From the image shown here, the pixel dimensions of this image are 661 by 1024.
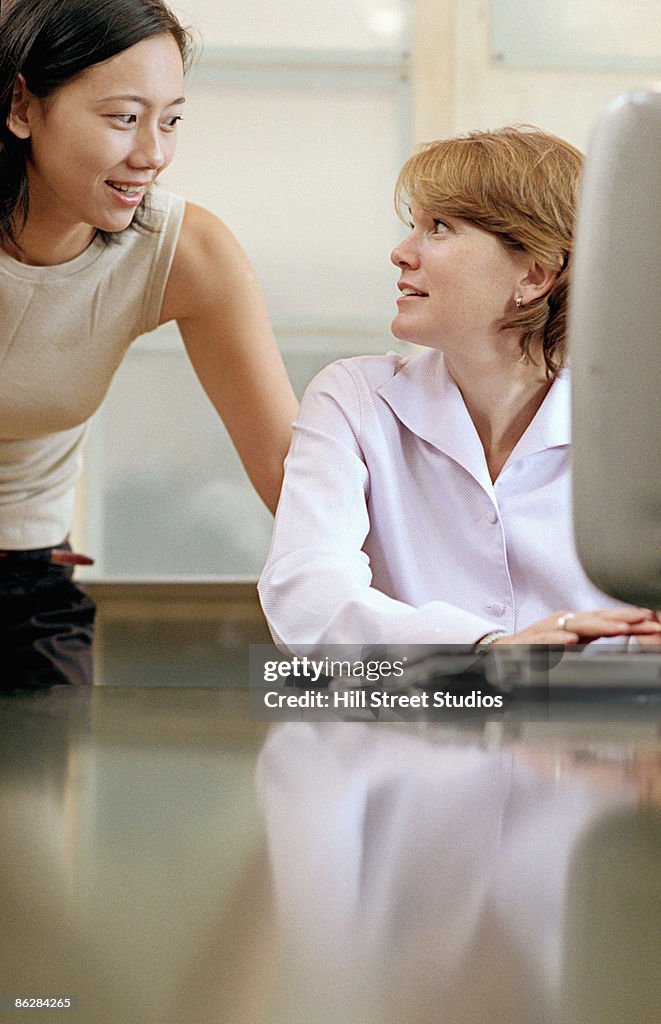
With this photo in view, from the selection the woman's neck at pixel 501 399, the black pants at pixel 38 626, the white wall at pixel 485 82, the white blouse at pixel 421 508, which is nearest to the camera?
the white blouse at pixel 421 508

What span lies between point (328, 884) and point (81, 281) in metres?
1.03

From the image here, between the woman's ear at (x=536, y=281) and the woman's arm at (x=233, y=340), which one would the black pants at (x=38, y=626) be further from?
the woman's ear at (x=536, y=281)

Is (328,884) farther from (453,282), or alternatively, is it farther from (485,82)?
(485,82)

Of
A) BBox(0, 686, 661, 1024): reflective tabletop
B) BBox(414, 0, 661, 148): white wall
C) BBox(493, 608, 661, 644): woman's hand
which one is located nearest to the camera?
BBox(0, 686, 661, 1024): reflective tabletop

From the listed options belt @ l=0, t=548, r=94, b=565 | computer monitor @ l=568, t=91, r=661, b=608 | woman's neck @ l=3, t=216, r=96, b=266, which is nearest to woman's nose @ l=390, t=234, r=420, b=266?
woman's neck @ l=3, t=216, r=96, b=266

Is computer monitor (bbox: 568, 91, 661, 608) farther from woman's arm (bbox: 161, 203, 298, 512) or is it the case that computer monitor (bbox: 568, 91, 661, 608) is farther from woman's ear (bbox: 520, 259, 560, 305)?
woman's arm (bbox: 161, 203, 298, 512)

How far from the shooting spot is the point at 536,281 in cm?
123

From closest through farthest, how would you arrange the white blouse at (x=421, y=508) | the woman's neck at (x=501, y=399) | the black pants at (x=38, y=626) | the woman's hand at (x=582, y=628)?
the woman's hand at (x=582, y=628) < the white blouse at (x=421, y=508) < the woman's neck at (x=501, y=399) < the black pants at (x=38, y=626)

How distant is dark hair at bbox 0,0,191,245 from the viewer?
1148 mm

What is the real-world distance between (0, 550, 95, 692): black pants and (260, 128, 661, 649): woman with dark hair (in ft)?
1.49

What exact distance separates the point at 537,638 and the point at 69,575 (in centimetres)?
78

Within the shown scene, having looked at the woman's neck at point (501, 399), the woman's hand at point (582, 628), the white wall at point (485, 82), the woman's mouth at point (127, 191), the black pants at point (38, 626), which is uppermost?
the white wall at point (485, 82)

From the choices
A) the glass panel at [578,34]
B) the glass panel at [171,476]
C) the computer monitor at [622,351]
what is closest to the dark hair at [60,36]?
the computer monitor at [622,351]

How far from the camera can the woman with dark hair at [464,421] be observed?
3.71 ft
